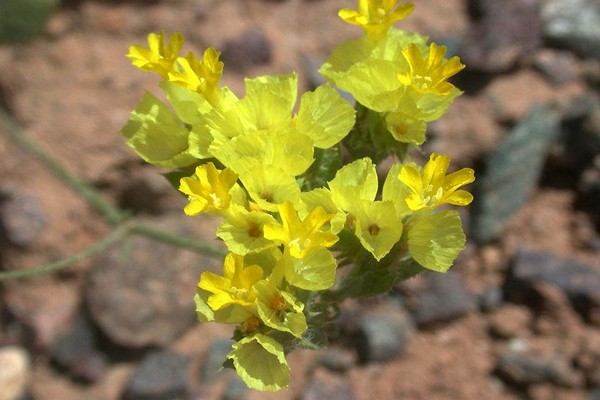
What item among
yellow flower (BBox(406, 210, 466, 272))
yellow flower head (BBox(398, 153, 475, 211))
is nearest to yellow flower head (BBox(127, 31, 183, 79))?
yellow flower head (BBox(398, 153, 475, 211))

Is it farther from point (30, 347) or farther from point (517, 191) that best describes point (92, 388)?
point (517, 191)

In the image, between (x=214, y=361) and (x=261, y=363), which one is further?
(x=214, y=361)

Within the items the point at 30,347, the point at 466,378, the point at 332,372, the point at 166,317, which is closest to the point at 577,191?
the point at 466,378

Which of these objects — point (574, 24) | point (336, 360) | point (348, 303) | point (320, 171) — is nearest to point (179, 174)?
point (320, 171)

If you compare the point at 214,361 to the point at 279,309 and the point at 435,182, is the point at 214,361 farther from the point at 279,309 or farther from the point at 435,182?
the point at 435,182

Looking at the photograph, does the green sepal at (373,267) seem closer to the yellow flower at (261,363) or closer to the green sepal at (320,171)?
the green sepal at (320,171)

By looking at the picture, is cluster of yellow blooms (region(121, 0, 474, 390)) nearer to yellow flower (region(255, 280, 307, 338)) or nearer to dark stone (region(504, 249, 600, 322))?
yellow flower (region(255, 280, 307, 338))
